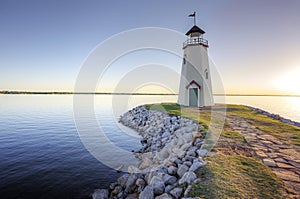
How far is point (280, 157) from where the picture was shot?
497 centimetres

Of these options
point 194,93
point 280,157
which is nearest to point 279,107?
point 194,93

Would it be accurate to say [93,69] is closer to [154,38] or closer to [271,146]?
[154,38]

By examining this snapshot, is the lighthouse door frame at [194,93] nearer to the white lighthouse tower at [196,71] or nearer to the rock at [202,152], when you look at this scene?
the white lighthouse tower at [196,71]

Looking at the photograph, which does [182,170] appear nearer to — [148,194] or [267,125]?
[148,194]

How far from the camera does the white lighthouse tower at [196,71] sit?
17.1 meters

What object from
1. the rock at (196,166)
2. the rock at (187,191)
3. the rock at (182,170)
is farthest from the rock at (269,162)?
the rock at (187,191)

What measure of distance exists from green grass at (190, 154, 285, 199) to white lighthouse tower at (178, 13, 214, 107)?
13.0m

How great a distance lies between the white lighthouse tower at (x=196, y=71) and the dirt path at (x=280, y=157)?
10237 millimetres

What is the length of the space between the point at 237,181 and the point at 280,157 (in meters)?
2.28

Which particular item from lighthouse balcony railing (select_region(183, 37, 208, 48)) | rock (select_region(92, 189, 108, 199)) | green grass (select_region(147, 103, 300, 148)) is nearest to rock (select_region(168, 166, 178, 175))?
rock (select_region(92, 189, 108, 199))

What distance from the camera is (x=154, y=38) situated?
12.9 m

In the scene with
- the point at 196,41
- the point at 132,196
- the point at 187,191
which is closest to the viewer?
the point at 187,191

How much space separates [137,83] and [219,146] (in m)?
13.5

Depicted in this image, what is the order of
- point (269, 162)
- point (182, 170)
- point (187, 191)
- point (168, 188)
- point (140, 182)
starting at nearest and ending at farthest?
1. point (187, 191)
2. point (168, 188)
3. point (269, 162)
4. point (182, 170)
5. point (140, 182)
